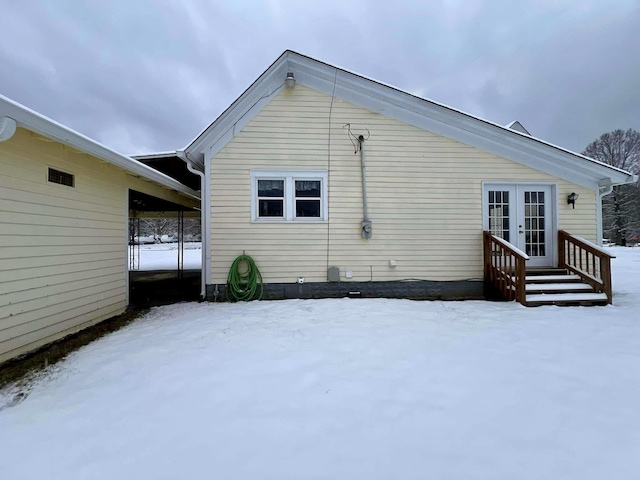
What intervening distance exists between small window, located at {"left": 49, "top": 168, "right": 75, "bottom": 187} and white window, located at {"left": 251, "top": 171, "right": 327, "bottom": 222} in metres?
2.76

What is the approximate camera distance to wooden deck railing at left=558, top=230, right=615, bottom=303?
17.3ft

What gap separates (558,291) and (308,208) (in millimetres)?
4851

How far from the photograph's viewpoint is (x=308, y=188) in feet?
19.8

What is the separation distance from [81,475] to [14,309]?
283 centimetres

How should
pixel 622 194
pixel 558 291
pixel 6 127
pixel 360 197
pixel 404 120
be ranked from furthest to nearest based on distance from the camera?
1. pixel 622 194
2. pixel 404 120
3. pixel 360 197
4. pixel 558 291
5. pixel 6 127

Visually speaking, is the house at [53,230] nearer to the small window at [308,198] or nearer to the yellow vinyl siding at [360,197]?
the yellow vinyl siding at [360,197]

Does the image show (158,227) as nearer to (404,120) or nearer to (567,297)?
(404,120)

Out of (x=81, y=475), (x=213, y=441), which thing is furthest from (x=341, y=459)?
(x=81, y=475)

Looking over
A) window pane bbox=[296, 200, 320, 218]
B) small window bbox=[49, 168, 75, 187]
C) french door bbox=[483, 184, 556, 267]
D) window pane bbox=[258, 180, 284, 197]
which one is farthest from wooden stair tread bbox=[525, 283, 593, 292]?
small window bbox=[49, 168, 75, 187]

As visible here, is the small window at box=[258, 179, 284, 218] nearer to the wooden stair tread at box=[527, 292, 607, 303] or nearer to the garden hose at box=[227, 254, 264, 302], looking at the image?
the garden hose at box=[227, 254, 264, 302]

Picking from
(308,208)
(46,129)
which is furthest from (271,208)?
(46,129)

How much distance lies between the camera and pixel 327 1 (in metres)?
14.2

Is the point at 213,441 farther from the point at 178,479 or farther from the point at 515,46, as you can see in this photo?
the point at 515,46

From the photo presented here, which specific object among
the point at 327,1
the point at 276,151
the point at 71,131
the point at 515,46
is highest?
the point at 515,46
